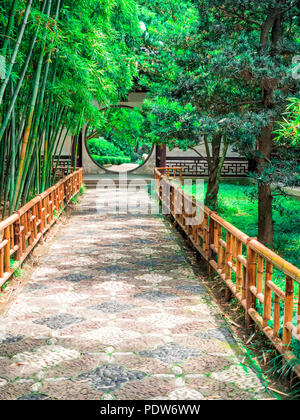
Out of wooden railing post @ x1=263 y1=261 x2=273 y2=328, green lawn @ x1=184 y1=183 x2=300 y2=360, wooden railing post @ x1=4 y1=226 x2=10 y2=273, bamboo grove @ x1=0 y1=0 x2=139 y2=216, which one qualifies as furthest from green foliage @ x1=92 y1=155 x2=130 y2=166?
wooden railing post @ x1=263 y1=261 x2=273 y2=328

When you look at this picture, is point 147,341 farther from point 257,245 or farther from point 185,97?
point 185,97

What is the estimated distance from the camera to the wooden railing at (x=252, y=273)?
299 centimetres

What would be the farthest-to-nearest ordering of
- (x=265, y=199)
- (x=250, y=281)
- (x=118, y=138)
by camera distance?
1. (x=118, y=138)
2. (x=265, y=199)
3. (x=250, y=281)

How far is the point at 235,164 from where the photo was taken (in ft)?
58.4

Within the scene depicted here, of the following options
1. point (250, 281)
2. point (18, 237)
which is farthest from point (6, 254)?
point (250, 281)

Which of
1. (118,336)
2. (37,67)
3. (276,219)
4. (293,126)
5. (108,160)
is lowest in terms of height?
(118,336)

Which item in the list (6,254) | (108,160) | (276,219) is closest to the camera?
(6,254)

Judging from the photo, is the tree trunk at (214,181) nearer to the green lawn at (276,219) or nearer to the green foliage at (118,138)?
the green lawn at (276,219)

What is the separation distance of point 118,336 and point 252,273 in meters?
1.12

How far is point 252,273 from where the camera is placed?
385cm

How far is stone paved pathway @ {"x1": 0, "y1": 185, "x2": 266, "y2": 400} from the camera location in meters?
2.84

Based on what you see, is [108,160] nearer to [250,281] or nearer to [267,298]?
[250,281]

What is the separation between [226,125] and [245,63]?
690mm

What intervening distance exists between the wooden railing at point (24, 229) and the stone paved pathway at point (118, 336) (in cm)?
28
